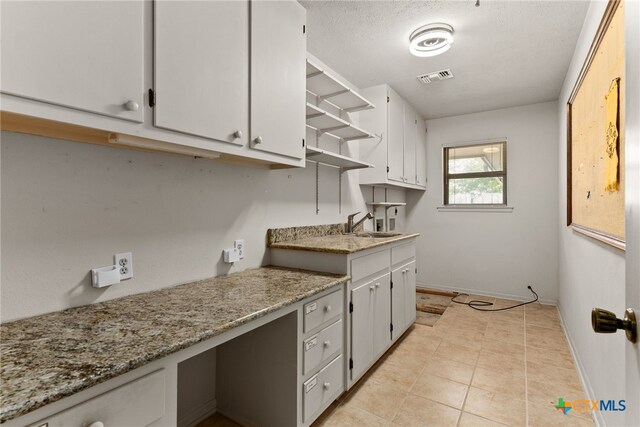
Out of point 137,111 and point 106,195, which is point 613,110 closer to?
point 137,111

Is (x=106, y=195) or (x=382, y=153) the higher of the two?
(x=382, y=153)

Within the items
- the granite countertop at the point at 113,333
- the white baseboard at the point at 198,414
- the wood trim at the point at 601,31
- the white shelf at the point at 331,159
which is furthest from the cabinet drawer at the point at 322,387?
the wood trim at the point at 601,31

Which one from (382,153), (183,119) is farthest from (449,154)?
(183,119)

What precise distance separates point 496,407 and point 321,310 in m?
1.27

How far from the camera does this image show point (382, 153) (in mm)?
3221

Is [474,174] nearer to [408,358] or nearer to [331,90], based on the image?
[331,90]

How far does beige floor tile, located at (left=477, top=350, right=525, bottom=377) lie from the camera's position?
2.27 metres

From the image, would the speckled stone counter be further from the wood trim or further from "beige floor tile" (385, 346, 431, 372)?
the wood trim

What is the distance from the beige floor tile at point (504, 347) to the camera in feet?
8.32

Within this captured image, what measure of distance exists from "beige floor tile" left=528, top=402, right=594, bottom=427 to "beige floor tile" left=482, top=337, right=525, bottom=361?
→ 26.2 inches

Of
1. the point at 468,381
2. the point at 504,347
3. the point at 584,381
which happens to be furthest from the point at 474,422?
the point at 504,347

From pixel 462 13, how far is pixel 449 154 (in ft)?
8.72

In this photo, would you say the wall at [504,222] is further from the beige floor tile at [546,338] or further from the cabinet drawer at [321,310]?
the cabinet drawer at [321,310]

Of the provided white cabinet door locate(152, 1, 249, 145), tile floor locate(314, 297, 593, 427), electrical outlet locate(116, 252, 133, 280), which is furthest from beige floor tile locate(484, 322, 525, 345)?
electrical outlet locate(116, 252, 133, 280)
